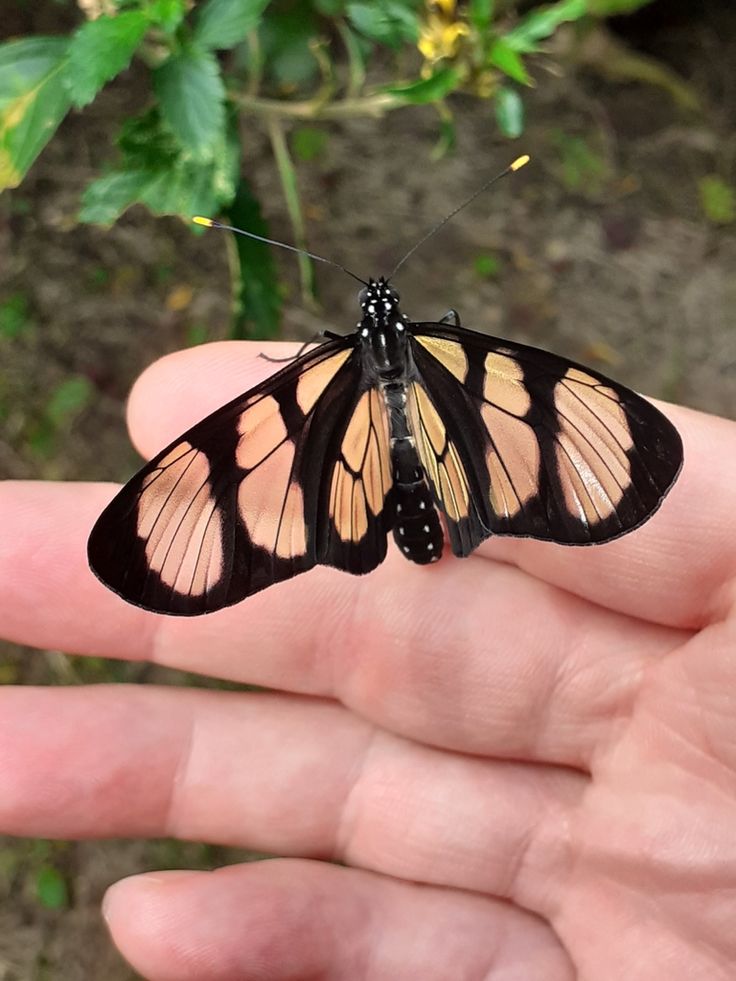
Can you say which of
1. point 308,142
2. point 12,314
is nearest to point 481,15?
point 308,142

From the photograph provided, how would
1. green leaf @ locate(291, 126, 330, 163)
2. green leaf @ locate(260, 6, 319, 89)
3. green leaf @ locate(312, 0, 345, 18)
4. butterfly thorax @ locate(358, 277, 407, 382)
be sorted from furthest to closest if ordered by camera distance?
1. green leaf @ locate(291, 126, 330, 163)
2. green leaf @ locate(260, 6, 319, 89)
3. green leaf @ locate(312, 0, 345, 18)
4. butterfly thorax @ locate(358, 277, 407, 382)

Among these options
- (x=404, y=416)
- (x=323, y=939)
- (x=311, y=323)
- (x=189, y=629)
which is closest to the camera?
(x=404, y=416)

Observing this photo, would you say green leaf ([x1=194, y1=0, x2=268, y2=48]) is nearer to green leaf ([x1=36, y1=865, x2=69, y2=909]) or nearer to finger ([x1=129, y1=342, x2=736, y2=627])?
finger ([x1=129, y1=342, x2=736, y2=627])

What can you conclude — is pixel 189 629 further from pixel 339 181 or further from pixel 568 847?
pixel 339 181

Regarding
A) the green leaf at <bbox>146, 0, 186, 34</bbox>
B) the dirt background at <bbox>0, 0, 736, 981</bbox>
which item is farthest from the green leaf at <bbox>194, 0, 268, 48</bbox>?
the dirt background at <bbox>0, 0, 736, 981</bbox>

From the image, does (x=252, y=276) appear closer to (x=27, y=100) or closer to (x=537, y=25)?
(x=27, y=100)

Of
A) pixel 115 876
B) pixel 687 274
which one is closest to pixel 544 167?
pixel 687 274
